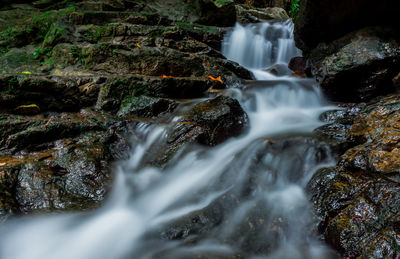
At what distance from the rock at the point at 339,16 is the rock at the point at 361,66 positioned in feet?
0.62

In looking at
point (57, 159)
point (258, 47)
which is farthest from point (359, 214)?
point (258, 47)

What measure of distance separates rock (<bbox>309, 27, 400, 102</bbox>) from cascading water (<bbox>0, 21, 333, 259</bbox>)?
1.25 meters

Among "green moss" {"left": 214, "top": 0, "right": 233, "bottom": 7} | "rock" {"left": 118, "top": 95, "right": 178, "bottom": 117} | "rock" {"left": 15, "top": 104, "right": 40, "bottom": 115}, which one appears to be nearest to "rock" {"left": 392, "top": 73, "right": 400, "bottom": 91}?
"rock" {"left": 118, "top": 95, "right": 178, "bottom": 117}

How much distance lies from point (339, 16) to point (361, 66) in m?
1.23

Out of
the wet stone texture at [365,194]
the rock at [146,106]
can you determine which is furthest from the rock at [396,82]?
the rock at [146,106]

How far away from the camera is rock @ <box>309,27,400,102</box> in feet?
14.5

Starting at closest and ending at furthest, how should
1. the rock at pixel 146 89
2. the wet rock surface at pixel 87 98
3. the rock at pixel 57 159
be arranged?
the rock at pixel 57 159 → the wet rock surface at pixel 87 98 → the rock at pixel 146 89

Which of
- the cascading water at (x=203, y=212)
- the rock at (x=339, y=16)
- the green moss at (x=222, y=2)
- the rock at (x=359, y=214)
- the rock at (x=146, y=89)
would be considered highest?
the green moss at (x=222, y=2)

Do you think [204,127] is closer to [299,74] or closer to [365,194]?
[365,194]

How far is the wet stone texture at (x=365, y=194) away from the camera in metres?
1.90

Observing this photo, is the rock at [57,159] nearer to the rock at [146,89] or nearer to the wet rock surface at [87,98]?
the wet rock surface at [87,98]

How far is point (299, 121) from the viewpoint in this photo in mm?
4719

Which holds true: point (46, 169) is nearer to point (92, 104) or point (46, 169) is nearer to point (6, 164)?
point (6, 164)

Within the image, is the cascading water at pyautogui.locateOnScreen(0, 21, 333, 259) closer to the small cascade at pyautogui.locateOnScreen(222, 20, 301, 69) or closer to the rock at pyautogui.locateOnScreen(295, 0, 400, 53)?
the rock at pyautogui.locateOnScreen(295, 0, 400, 53)
